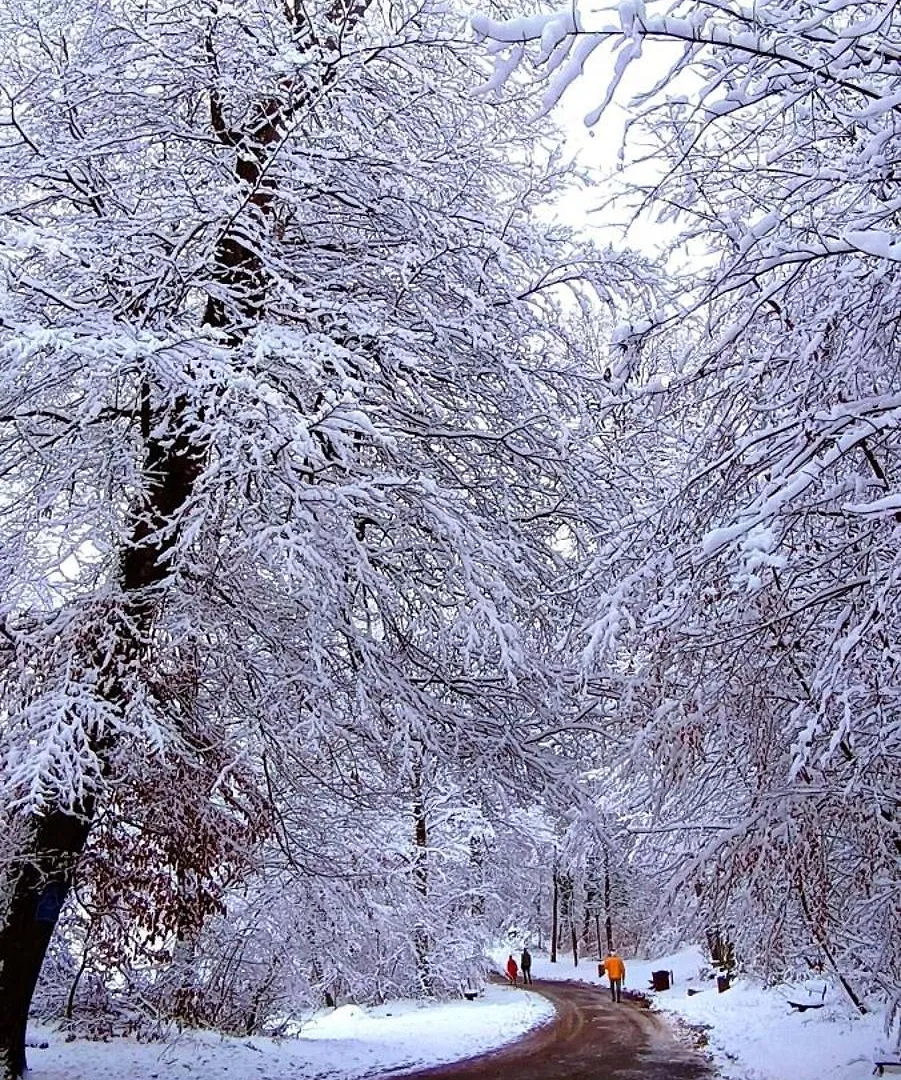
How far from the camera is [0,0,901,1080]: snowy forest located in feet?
17.1

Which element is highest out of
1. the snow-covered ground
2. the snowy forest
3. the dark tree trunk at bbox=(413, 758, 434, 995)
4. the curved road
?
the snowy forest

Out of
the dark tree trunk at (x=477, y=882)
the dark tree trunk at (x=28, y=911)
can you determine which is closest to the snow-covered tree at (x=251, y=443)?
the dark tree trunk at (x=28, y=911)

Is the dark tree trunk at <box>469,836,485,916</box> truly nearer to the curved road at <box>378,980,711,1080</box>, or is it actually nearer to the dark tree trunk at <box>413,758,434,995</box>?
the dark tree trunk at <box>413,758,434,995</box>

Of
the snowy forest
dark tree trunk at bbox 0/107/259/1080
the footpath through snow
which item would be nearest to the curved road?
the footpath through snow

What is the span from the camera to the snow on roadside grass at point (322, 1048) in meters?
10.3

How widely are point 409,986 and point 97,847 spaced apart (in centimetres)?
1628

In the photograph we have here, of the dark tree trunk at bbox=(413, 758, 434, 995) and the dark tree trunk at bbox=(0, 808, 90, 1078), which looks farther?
the dark tree trunk at bbox=(413, 758, 434, 995)

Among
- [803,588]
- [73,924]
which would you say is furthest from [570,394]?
[73,924]

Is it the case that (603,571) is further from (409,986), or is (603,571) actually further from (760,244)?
(409,986)

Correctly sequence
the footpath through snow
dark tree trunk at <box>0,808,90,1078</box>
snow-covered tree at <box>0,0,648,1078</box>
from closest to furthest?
snow-covered tree at <box>0,0,648,1078</box> < dark tree trunk at <box>0,808,90,1078</box> < the footpath through snow

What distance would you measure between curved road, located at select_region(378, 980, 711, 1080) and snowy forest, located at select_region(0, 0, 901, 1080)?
529 cm

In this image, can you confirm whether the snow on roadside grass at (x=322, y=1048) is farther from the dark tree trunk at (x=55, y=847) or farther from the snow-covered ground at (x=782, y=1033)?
the snow-covered ground at (x=782, y=1033)

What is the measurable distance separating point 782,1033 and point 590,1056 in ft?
9.65

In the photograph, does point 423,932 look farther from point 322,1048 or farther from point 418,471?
point 418,471
